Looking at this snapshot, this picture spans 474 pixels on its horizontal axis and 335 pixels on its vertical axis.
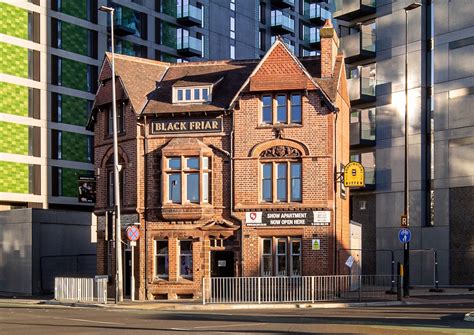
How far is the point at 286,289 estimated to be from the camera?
3369 cm

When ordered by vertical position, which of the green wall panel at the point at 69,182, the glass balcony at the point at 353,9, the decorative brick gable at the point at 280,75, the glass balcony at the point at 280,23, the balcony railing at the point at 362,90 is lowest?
the green wall panel at the point at 69,182

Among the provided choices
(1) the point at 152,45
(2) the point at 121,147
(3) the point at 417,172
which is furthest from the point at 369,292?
(1) the point at 152,45

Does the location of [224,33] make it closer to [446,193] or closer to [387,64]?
[387,64]

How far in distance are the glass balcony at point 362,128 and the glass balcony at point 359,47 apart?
345 centimetres

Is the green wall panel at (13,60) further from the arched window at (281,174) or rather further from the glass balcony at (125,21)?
the arched window at (281,174)

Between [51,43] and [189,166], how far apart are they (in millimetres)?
31254

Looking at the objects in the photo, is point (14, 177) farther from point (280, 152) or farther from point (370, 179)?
point (280, 152)

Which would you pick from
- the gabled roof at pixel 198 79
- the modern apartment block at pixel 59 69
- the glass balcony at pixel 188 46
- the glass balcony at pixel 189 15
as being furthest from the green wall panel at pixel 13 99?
the gabled roof at pixel 198 79

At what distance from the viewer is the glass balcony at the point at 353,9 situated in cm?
5322

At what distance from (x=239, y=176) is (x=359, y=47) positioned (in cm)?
1965

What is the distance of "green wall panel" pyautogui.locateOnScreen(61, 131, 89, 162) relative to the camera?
65250 mm

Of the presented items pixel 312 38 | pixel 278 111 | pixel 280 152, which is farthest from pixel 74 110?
pixel 312 38

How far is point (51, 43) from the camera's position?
6406 cm

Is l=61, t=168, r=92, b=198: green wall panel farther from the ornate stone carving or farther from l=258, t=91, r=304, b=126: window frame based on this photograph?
the ornate stone carving
